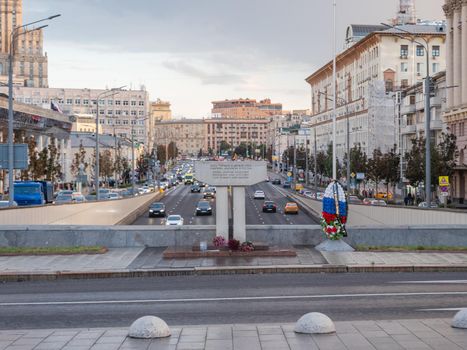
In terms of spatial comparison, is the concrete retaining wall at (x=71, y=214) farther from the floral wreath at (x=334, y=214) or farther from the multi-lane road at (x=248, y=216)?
the floral wreath at (x=334, y=214)

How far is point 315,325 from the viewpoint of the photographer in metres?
13.0

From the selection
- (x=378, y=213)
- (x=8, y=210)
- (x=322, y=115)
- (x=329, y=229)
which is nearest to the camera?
(x=329, y=229)

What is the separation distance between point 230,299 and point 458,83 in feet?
209

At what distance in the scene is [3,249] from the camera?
2558 centimetres

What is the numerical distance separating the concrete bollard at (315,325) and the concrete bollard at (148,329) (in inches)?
87.9

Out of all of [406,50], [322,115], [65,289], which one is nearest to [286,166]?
[322,115]

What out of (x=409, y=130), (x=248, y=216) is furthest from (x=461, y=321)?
(x=409, y=130)

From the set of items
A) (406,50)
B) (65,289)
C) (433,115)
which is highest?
(406,50)

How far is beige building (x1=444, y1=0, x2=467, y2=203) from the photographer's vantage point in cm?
7494

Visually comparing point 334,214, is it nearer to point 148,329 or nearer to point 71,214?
point 148,329

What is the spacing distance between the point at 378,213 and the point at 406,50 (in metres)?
92.0

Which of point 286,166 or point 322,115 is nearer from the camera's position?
point 322,115

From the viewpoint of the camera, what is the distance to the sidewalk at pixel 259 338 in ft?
40.2

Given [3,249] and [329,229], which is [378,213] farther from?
[3,249]
